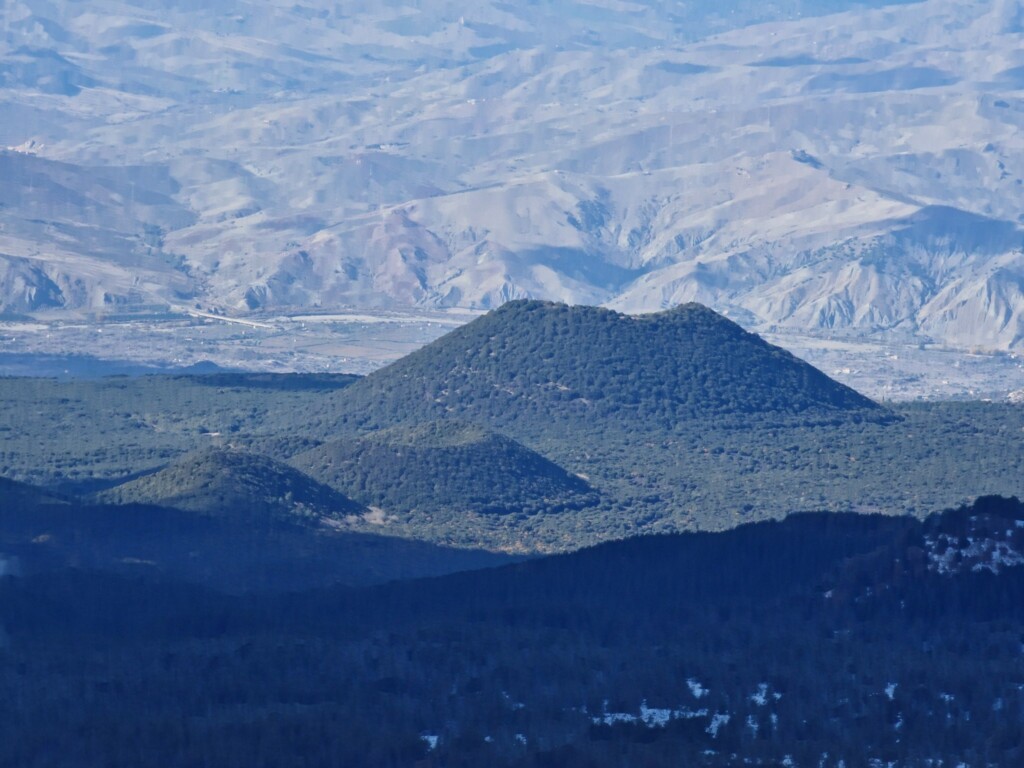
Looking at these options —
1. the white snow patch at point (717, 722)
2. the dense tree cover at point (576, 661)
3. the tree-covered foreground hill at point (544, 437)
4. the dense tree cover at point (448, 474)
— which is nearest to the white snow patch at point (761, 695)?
the dense tree cover at point (576, 661)

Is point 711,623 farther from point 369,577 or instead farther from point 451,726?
point 369,577

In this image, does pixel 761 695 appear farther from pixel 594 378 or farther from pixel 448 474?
pixel 594 378

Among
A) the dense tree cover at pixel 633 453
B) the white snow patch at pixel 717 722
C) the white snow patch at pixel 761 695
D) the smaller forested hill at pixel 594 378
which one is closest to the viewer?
the white snow patch at pixel 717 722

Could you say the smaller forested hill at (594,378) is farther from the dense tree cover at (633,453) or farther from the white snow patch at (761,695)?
the white snow patch at (761,695)

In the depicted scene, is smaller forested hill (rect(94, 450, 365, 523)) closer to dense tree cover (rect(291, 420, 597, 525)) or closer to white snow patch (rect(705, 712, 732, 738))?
dense tree cover (rect(291, 420, 597, 525))

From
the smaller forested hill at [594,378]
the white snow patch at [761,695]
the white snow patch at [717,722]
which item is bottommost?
the white snow patch at [717,722]

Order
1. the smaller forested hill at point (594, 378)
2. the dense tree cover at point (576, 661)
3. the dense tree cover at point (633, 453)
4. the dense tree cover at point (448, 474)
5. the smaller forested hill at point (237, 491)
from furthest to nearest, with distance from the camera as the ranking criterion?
the smaller forested hill at point (594, 378) < the dense tree cover at point (448, 474) < the dense tree cover at point (633, 453) < the smaller forested hill at point (237, 491) < the dense tree cover at point (576, 661)

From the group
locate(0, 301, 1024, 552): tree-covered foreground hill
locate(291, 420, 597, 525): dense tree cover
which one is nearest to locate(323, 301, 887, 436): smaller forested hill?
locate(0, 301, 1024, 552): tree-covered foreground hill
